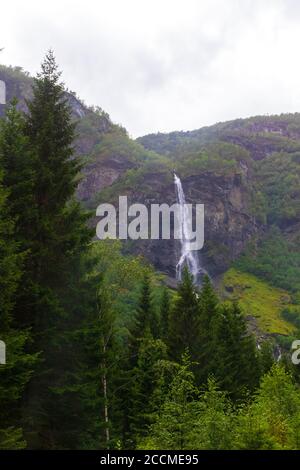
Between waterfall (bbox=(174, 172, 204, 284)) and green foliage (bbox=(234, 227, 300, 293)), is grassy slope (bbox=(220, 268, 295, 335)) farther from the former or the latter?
waterfall (bbox=(174, 172, 204, 284))

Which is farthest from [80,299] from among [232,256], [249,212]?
[249,212]

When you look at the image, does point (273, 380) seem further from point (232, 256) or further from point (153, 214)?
point (232, 256)

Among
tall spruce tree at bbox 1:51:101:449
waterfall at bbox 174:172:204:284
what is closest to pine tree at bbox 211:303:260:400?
tall spruce tree at bbox 1:51:101:449

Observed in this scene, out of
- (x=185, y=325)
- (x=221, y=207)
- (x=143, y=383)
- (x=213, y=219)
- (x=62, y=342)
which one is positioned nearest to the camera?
(x=62, y=342)

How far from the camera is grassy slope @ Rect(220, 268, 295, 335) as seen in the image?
113 metres

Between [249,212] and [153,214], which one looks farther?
[249,212]

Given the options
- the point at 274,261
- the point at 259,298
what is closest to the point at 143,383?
the point at 259,298

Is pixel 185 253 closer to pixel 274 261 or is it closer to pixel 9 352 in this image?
pixel 274 261

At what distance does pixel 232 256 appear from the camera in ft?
513

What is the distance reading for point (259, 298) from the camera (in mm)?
132625

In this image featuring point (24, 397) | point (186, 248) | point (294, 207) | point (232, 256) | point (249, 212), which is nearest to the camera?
point (24, 397)

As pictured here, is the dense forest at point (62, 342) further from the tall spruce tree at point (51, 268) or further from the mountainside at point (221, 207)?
the mountainside at point (221, 207)
